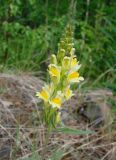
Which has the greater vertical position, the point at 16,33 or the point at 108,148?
the point at 16,33

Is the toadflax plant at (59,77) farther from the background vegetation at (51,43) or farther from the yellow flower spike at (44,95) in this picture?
the background vegetation at (51,43)

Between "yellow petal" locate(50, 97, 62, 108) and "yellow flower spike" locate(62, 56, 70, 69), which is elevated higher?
"yellow flower spike" locate(62, 56, 70, 69)

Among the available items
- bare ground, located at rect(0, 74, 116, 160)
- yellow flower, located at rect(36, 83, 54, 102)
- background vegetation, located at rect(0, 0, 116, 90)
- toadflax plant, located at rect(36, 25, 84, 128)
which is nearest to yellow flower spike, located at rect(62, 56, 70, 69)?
toadflax plant, located at rect(36, 25, 84, 128)

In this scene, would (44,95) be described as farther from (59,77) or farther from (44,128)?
(44,128)

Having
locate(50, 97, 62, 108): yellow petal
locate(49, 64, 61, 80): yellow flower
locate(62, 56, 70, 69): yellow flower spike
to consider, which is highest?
locate(62, 56, 70, 69): yellow flower spike

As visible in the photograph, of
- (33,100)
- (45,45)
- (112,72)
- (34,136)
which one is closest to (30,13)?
(45,45)

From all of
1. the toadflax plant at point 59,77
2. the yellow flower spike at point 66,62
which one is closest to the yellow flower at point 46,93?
the toadflax plant at point 59,77

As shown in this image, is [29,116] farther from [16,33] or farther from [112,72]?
[16,33]

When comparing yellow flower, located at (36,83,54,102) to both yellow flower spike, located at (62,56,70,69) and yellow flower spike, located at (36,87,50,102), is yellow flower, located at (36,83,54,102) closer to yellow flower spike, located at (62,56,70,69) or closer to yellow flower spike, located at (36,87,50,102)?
yellow flower spike, located at (36,87,50,102)
